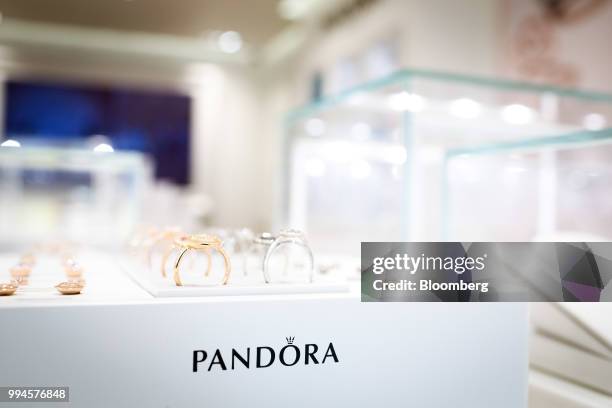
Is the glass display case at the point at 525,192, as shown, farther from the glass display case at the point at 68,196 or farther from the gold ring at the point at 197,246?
the glass display case at the point at 68,196

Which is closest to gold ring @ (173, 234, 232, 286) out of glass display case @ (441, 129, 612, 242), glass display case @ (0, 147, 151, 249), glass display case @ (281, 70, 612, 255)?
glass display case @ (281, 70, 612, 255)

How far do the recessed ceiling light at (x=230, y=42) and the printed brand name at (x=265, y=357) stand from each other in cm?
466

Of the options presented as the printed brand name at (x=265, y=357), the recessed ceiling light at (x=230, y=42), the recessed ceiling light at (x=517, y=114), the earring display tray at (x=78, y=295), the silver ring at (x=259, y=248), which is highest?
the recessed ceiling light at (x=230, y=42)

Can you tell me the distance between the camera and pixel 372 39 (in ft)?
14.3

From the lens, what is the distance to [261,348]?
34.4 inches

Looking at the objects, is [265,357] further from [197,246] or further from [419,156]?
[419,156]

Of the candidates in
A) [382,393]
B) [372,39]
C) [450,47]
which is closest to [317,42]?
[372,39]

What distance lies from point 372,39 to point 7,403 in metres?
3.97

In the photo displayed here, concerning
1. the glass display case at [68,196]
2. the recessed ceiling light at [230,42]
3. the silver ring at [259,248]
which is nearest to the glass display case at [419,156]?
the silver ring at [259,248]

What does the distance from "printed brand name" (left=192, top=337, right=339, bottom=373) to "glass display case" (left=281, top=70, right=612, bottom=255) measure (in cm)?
41

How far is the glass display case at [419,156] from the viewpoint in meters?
1.45

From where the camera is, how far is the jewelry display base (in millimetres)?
785

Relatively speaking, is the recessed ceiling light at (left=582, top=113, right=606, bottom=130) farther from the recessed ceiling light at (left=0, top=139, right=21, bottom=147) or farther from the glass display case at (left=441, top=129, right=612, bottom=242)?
the recessed ceiling light at (left=0, top=139, right=21, bottom=147)

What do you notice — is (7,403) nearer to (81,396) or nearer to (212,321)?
(81,396)
